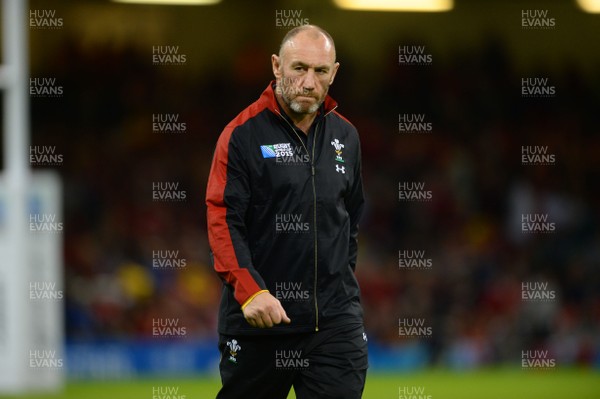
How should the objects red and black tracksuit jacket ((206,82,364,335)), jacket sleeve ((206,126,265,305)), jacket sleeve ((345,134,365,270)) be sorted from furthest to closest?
jacket sleeve ((345,134,365,270))
red and black tracksuit jacket ((206,82,364,335))
jacket sleeve ((206,126,265,305))

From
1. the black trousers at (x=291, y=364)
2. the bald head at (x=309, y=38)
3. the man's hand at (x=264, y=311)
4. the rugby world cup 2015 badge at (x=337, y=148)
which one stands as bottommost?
the black trousers at (x=291, y=364)

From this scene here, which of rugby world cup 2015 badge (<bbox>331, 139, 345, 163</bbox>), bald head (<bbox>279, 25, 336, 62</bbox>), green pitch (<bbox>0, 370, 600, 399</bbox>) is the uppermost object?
bald head (<bbox>279, 25, 336, 62</bbox>)

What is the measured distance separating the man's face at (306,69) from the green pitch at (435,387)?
567cm

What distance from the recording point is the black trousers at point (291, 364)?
5297mm

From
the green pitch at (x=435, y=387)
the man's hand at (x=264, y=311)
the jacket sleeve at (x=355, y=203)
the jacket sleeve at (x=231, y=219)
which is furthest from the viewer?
the green pitch at (x=435, y=387)

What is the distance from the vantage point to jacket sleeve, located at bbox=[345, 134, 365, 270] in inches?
223

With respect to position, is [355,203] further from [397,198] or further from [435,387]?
[397,198]

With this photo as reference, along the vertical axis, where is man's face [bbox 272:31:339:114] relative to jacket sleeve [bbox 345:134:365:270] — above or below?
above

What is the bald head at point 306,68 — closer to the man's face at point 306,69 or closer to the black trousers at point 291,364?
the man's face at point 306,69

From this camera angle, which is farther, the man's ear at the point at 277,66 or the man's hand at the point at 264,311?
the man's ear at the point at 277,66

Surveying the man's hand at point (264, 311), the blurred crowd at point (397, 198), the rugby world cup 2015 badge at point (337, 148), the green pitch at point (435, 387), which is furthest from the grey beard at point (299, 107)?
the blurred crowd at point (397, 198)

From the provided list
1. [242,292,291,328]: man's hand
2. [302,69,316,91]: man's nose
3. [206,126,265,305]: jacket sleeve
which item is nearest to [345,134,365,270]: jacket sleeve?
[302,69,316,91]: man's nose

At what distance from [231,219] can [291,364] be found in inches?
29.5

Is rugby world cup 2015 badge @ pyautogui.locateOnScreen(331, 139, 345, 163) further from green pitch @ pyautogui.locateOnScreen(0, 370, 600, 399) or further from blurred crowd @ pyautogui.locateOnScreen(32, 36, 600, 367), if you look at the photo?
blurred crowd @ pyautogui.locateOnScreen(32, 36, 600, 367)
